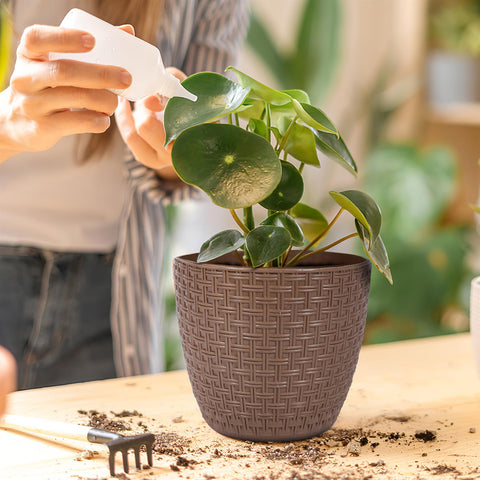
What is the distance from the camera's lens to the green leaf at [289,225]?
24.4 inches

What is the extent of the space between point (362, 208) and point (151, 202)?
0.63 m

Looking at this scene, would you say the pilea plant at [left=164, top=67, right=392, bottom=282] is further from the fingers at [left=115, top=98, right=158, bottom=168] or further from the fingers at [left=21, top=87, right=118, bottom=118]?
the fingers at [left=115, top=98, right=158, bottom=168]

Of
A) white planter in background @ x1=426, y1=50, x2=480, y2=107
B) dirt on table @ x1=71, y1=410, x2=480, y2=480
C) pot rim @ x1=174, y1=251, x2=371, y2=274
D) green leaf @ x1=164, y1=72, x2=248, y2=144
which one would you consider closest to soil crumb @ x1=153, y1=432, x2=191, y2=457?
dirt on table @ x1=71, y1=410, x2=480, y2=480

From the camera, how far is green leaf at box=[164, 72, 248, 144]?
566mm

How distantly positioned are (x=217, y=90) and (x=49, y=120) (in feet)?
0.57

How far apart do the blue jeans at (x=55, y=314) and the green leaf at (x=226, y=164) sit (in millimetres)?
613

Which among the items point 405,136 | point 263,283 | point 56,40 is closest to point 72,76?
point 56,40

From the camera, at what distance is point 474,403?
0.79 m

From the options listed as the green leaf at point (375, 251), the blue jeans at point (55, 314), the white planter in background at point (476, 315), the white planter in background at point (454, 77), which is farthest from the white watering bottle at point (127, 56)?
the white planter in background at point (454, 77)

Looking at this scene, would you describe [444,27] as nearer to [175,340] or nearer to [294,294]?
[175,340]

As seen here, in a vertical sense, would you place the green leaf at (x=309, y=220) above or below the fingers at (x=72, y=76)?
below

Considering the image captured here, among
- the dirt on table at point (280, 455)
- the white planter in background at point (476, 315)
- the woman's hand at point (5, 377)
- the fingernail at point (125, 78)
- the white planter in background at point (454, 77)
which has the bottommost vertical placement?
the dirt on table at point (280, 455)

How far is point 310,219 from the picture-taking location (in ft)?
2.45

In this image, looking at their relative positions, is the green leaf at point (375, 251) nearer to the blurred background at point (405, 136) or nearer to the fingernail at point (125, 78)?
the fingernail at point (125, 78)
